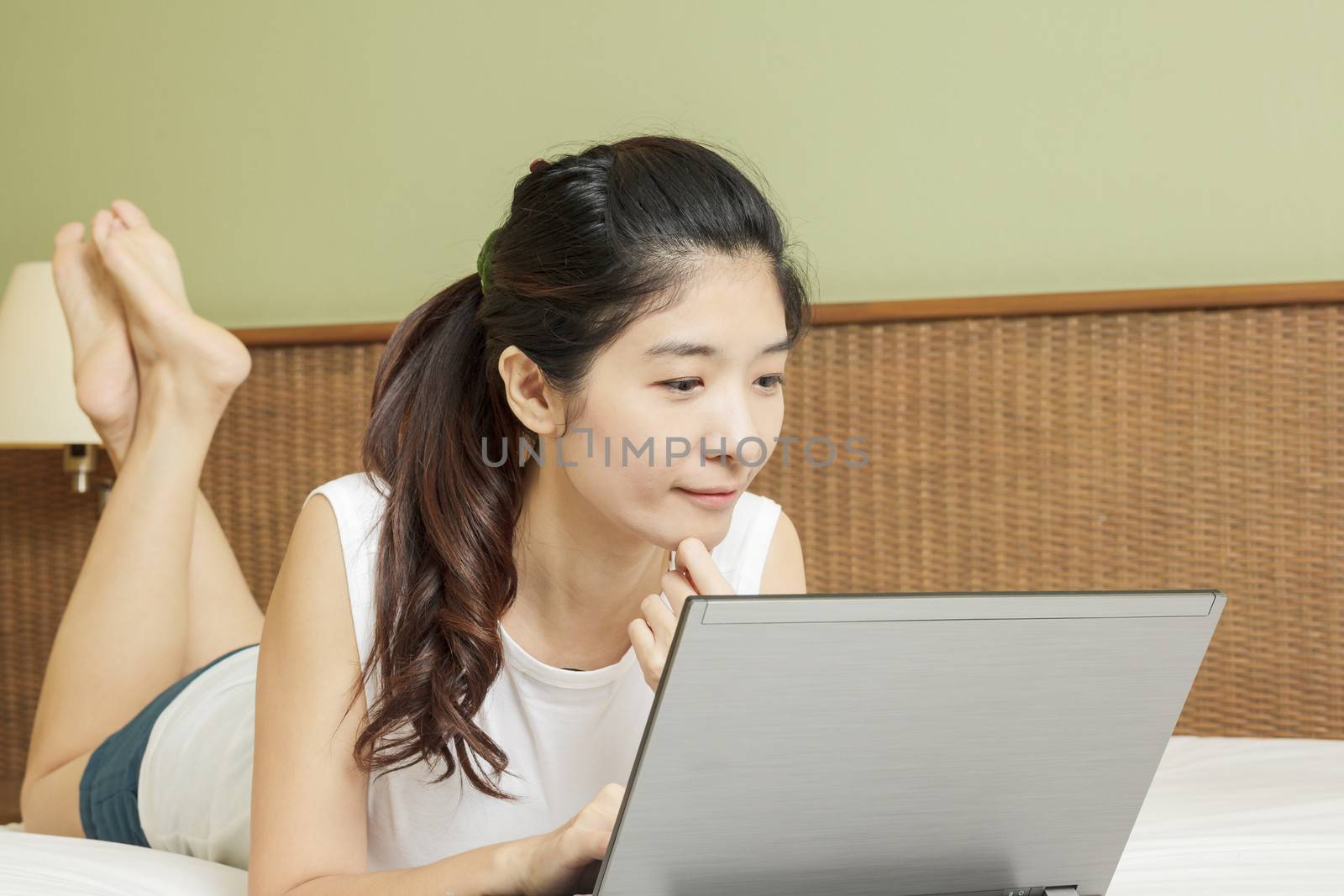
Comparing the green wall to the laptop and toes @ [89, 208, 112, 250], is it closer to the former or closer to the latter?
toes @ [89, 208, 112, 250]

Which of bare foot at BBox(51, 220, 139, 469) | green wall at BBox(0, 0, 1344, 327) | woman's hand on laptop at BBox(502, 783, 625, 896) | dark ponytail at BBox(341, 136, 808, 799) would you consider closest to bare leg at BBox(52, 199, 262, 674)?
bare foot at BBox(51, 220, 139, 469)

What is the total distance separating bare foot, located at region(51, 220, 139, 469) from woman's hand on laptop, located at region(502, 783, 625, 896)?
113 cm

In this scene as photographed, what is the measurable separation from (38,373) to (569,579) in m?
1.27

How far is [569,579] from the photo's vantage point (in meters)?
1.25

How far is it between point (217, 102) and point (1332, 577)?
6.67ft

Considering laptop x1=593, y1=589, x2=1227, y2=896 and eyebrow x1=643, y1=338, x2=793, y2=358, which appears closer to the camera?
laptop x1=593, y1=589, x2=1227, y2=896

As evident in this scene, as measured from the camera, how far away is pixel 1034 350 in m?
1.89

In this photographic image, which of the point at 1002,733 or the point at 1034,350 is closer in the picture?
the point at 1002,733

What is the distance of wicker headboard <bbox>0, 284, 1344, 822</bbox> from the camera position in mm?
1797

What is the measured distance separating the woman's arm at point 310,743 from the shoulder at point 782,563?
1.56ft

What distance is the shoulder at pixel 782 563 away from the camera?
4.59 feet

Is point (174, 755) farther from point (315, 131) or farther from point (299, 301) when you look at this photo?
point (315, 131)

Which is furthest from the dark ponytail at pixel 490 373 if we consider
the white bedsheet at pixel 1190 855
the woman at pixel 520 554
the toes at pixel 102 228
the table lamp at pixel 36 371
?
the table lamp at pixel 36 371

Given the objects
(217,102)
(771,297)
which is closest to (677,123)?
(217,102)
